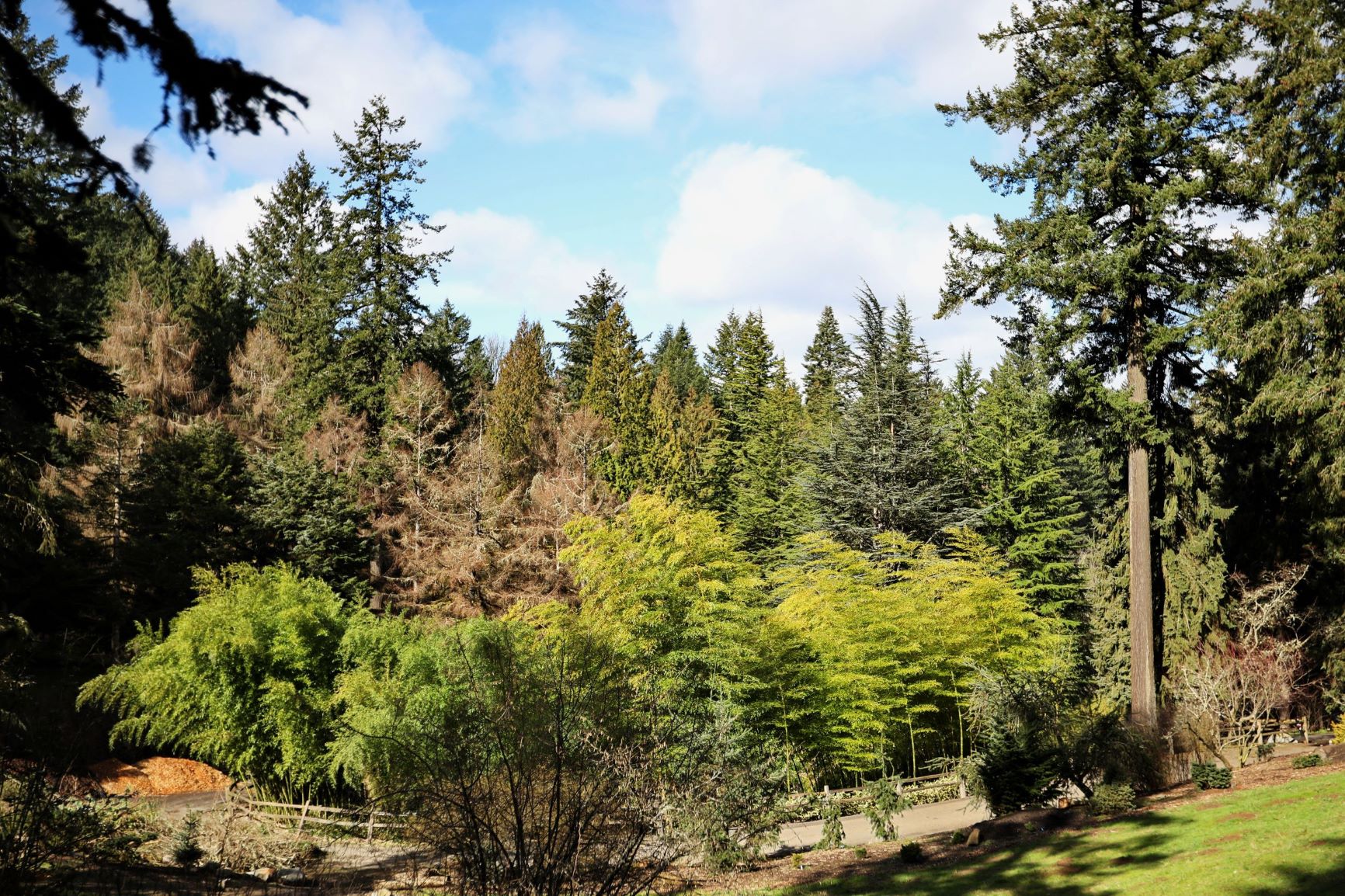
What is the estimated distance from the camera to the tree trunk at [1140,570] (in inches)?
755

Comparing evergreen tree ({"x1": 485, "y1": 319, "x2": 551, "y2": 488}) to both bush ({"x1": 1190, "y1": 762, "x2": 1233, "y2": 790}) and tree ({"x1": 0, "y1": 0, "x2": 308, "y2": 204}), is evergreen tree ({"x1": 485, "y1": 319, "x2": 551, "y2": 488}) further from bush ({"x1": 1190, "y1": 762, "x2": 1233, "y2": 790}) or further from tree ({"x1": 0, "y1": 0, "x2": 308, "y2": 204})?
tree ({"x1": 0, "y1": 0, "x2": 308, "y2": 204})

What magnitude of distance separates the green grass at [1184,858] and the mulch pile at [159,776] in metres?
20.4

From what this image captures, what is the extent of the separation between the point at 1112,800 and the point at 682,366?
210 ft

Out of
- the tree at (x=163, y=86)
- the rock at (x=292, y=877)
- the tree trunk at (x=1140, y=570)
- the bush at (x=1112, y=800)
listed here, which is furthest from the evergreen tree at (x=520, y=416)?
the tree at (x=163, y=86)

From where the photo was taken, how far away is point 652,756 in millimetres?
7781

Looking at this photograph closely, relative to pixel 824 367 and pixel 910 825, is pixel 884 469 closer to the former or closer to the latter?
pixel 910 825

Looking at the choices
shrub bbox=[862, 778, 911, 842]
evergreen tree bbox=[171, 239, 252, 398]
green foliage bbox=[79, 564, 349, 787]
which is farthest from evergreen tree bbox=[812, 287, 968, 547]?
evergreen tree bbox=[171, 239, 252, 398]

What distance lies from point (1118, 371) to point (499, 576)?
75.6 feet

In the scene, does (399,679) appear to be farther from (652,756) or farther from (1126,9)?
(1126,9)

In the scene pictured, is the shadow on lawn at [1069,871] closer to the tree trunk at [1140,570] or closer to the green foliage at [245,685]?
the tree trunk at [1140,570]

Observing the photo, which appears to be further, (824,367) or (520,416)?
(824,367)

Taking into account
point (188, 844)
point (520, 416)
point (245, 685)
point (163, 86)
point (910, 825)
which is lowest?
point (910, 825)

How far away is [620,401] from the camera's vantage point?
46719mm

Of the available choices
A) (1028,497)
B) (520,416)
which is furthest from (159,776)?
(1028,497)
